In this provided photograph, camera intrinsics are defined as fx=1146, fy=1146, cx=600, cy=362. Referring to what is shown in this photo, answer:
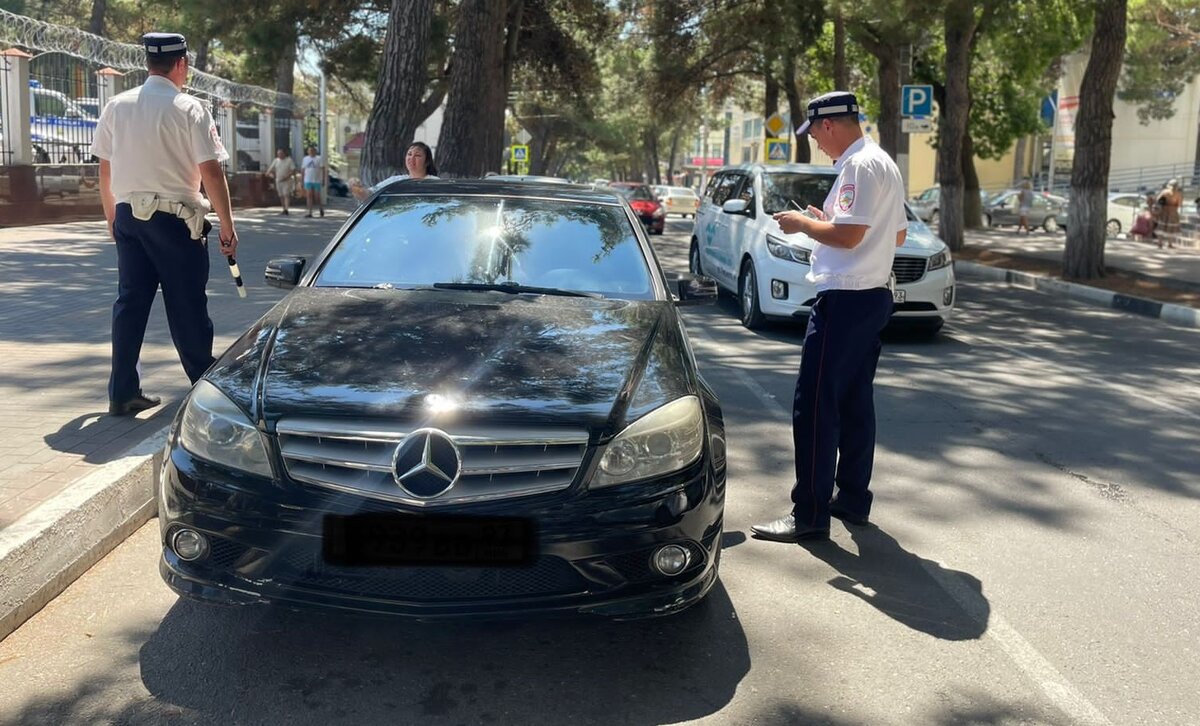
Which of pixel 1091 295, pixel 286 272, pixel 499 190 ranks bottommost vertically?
pixel 1091 295

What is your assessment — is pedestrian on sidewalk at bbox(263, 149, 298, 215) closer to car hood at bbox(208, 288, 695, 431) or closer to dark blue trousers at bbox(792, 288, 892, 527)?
car hood at bbox(208, 288, 695, 431)

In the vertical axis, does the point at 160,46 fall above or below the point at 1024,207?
above

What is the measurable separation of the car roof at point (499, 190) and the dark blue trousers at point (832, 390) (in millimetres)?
1356

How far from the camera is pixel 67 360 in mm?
7324

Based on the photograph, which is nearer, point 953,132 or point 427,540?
point 427,540

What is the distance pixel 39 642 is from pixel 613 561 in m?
1.93

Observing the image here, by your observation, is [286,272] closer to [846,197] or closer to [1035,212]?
[846,197]

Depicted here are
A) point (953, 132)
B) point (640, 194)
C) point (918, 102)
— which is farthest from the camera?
point (640, 194)

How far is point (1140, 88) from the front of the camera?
49.4 meters

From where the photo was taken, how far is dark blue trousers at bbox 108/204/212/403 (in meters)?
5.61

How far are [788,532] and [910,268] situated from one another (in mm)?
6170

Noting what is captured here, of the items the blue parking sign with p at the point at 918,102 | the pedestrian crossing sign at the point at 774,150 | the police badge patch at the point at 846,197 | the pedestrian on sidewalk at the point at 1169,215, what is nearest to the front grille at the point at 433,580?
the police badge patch at the point at 846,197

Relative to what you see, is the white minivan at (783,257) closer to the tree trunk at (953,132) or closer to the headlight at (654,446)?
the headlight at (654,446)

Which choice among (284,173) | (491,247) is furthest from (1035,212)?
(491,247)
